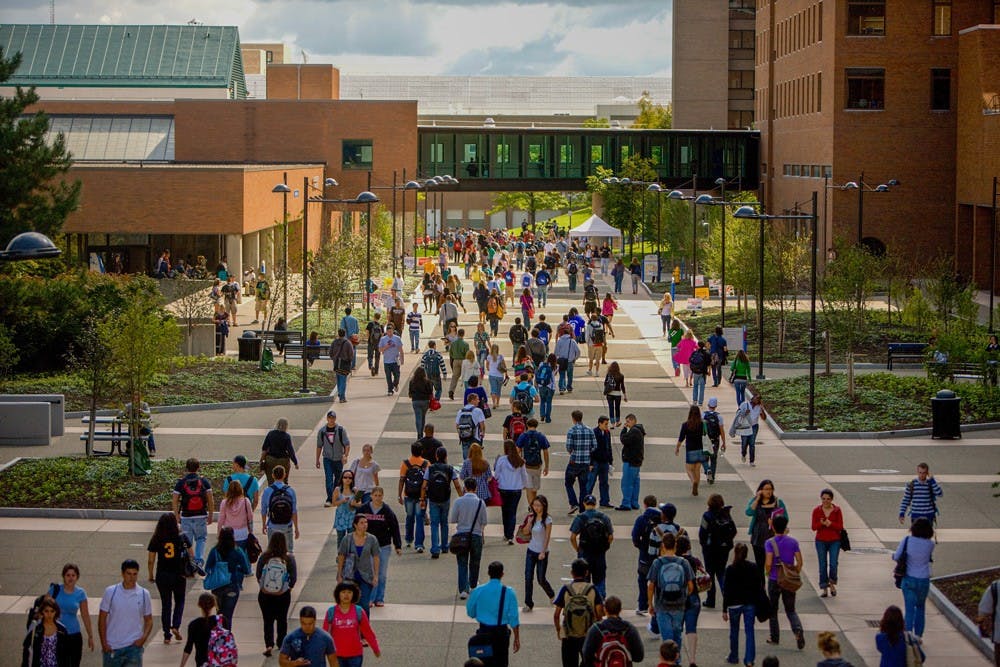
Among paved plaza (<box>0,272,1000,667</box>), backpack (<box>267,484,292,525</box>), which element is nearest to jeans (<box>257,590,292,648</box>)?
paved plaza (<box>0,272,1000,667</box>)

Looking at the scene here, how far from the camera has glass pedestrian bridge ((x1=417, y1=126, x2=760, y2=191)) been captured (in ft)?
306

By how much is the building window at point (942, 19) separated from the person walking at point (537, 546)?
56327 millimetres

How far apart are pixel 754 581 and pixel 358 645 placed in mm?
4147

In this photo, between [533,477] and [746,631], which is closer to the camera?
[746,631]

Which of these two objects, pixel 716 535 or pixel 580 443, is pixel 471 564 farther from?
pixel 580 443

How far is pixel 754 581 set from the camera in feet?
50.4

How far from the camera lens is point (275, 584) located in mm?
15070

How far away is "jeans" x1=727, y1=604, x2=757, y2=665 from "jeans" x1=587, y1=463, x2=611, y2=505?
21.8 ft

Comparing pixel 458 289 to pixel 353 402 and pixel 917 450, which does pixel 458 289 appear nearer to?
pixel 353 402

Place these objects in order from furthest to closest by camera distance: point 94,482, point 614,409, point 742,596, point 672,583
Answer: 1. point 614,409
2. point 94,482
3. point 742,596
4. point 672,583

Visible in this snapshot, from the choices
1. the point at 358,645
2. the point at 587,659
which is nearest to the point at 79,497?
the point at 358,645

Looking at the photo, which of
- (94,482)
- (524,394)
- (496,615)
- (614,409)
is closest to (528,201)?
(614,409)

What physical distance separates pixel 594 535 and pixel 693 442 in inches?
276

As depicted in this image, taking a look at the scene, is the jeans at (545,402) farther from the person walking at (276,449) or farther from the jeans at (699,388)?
the person walking at (276,449)
